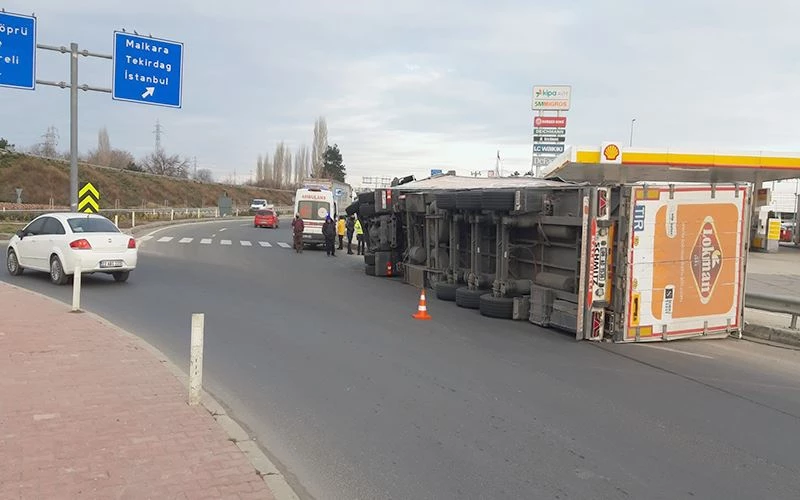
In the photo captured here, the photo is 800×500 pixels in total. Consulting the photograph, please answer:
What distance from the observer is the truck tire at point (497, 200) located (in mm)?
11206

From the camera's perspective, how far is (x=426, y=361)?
8.02m

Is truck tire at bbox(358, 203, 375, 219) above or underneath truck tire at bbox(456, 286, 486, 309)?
above

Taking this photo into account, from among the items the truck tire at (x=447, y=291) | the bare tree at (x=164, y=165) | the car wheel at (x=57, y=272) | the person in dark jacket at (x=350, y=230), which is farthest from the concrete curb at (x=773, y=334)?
the bare tree at (x=164, y=165)

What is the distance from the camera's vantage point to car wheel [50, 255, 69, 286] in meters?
13.9

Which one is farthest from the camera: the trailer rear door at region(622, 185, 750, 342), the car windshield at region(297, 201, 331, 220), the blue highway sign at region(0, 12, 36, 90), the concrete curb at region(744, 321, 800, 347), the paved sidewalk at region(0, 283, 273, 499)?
the car windshield at region(297, 201, 331, 220)

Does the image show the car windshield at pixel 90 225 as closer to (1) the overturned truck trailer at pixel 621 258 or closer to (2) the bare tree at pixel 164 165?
(1) the overturned truck trailer at pixel 621 258

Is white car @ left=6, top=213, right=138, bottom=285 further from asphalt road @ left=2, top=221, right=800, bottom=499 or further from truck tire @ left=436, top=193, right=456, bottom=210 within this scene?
truck tire @ left=436, top=193, right=456, bottom=210

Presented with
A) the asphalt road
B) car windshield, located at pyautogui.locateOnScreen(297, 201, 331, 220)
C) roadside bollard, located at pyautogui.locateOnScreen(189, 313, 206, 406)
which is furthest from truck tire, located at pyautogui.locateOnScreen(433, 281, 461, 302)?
car windshield, located at pyautogui.locateOnScreen(297, 201, 331, 220)

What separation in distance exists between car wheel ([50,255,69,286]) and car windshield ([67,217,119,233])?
2.69 ft

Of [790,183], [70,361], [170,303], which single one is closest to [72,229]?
[170,303]

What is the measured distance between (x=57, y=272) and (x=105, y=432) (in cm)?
1056

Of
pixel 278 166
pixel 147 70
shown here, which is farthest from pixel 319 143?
pixel 147 70

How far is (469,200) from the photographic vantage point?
41.3ft

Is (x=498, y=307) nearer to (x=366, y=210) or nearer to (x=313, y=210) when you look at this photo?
(x=366, y=210)
